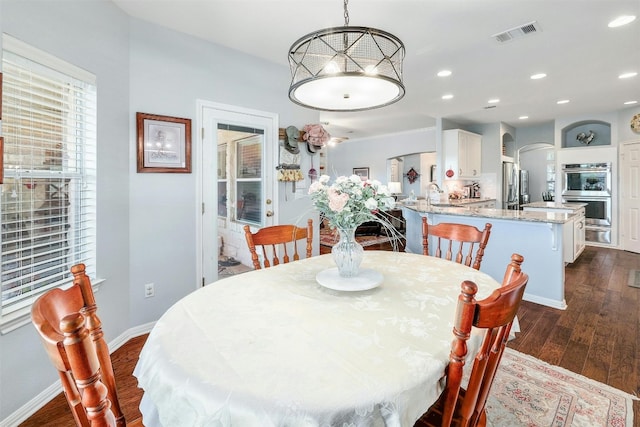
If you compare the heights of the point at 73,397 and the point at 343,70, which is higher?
the point at 343,70

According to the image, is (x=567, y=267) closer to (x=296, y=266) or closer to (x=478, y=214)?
(x=478, y=214)

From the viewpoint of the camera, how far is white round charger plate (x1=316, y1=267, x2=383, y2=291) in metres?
1.38

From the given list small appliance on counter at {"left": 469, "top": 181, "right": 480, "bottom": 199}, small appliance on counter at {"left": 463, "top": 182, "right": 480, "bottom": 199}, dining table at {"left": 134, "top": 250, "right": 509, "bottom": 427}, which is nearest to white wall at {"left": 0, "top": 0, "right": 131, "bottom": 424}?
dining table at {"left": 134, "top": 250, "right": 509, "bottom": 427}

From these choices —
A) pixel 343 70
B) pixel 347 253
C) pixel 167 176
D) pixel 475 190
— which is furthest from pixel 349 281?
pixel 475 190

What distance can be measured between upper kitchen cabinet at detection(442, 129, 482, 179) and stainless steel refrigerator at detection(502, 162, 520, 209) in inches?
30.8

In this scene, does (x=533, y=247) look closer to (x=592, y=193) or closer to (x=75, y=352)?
(x=75, y=352)

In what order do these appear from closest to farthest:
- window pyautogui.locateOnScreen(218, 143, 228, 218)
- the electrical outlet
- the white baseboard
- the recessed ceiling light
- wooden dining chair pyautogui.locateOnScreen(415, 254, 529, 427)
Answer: wooden dining chair pyautogui.locateOnScreen(415, 254, 529, 427), the white baseboard, the recessed ceiling light, the electrical outlet, window pyautogui.locateOnScreen(218, 143, 228, 218)

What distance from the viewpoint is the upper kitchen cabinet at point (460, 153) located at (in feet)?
19.9

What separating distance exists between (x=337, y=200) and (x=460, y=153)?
5550 millimetres

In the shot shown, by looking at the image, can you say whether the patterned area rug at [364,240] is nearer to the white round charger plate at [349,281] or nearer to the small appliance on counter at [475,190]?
the small appliance on counter at [475,190]

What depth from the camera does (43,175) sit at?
1871 mm

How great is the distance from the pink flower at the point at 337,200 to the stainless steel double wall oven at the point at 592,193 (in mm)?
6808

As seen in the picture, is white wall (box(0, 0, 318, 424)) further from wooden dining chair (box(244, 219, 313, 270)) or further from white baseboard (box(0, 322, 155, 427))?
wooden dining chair (box(244, 219, 313, 270))

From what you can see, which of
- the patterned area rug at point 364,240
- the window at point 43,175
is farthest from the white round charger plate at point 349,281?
the patterned area rug at point 364,240
